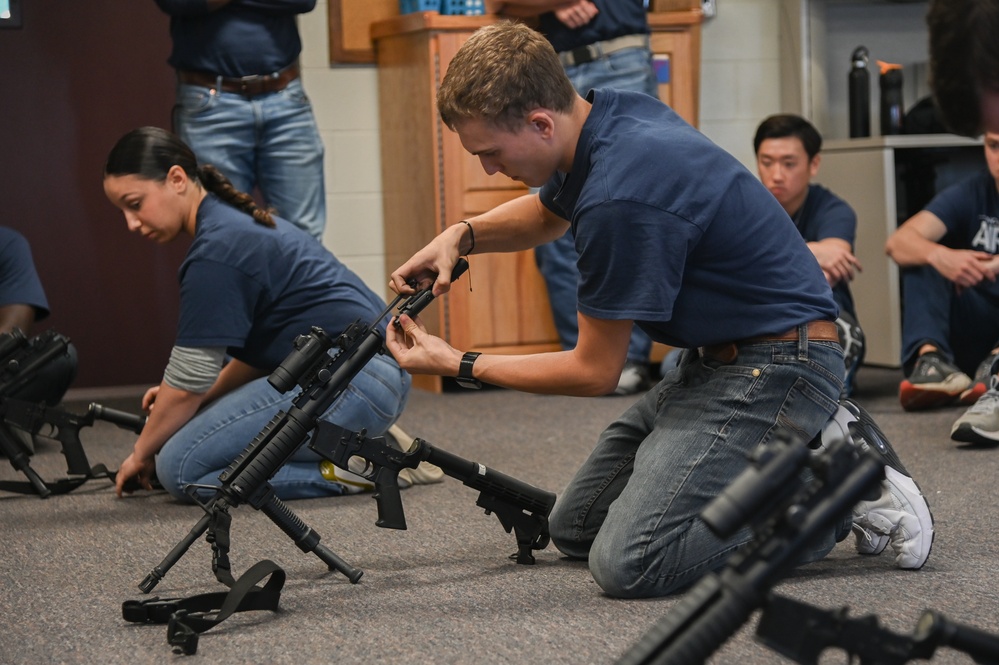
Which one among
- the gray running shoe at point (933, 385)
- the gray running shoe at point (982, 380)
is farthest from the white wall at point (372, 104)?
the gray running shoe at point (982, 380)

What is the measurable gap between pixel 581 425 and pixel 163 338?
186 centimetres

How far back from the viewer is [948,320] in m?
3.68

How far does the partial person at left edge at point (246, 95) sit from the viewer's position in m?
3.67

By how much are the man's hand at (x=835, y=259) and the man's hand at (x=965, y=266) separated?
0.24 meters

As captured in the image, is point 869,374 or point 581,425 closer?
point 581,425

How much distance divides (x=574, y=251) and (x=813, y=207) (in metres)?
0.78

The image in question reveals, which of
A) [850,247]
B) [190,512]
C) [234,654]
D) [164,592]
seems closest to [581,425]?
[850,247]

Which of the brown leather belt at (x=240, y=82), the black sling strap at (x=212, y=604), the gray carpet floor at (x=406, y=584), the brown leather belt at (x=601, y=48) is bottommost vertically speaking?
the gray carpet floor at (x=406, y=584)

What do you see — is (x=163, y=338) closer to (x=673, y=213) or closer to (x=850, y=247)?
(x=850, y=247)

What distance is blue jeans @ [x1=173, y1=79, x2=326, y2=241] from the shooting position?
371cm

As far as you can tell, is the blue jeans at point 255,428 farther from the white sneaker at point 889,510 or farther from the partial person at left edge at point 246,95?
the partial person at left edge at point 246,95

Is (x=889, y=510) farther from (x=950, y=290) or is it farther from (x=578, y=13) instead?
(x=578, y=13)

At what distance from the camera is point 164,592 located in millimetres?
2025

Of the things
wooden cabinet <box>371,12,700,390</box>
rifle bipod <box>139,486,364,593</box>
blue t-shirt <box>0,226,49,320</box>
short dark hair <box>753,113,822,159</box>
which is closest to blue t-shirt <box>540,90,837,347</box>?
rifle bipod <box>139,486,364,593</box>
